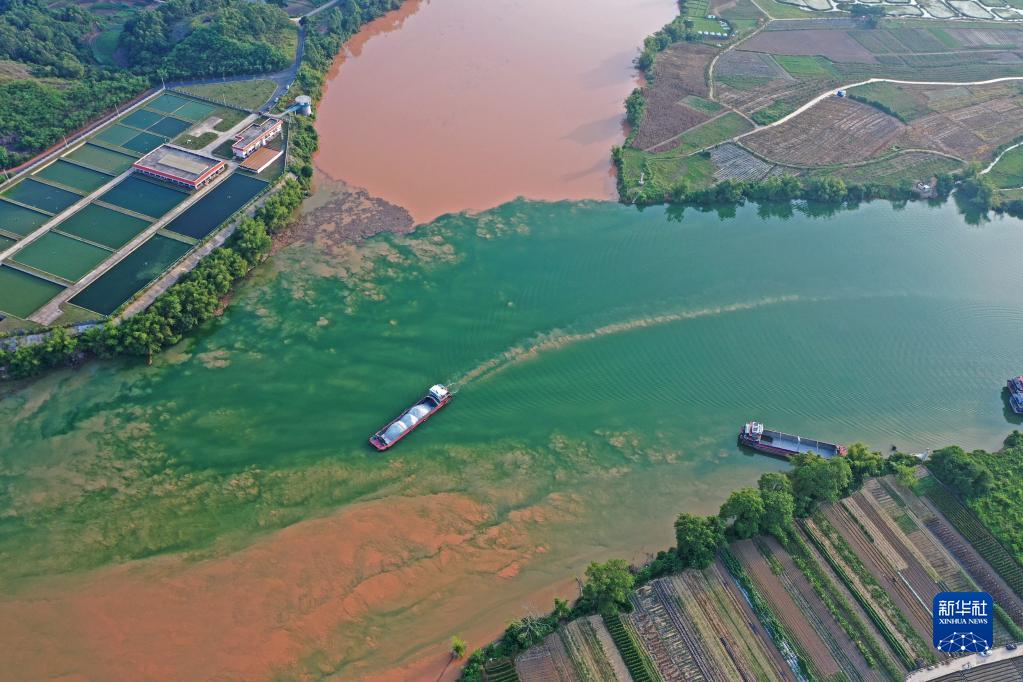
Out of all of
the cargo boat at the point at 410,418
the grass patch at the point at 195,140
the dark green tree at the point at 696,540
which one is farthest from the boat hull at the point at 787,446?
the grass patch at the point at 195,140

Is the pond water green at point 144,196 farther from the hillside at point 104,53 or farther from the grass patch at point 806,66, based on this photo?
the grass patch at point 806,66

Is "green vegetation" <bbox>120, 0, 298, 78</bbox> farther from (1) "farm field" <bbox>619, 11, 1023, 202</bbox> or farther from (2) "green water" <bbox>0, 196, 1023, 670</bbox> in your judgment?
(1) "farm field" <bbox>619, 11, 1023, 202</bbox>

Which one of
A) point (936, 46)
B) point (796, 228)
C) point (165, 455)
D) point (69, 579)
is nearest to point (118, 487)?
point (165, 455)

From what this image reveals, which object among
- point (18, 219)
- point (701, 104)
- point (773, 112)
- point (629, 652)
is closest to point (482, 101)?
point (701, 104)

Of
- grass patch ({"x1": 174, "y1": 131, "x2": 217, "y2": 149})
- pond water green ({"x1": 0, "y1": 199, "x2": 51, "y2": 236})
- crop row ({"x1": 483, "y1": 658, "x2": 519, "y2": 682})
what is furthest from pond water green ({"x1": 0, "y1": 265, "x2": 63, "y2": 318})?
crop row ({"x1": 483, "y1": 658, "x2": 519, "y2": 682})

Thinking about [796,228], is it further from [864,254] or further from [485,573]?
[485,573]
